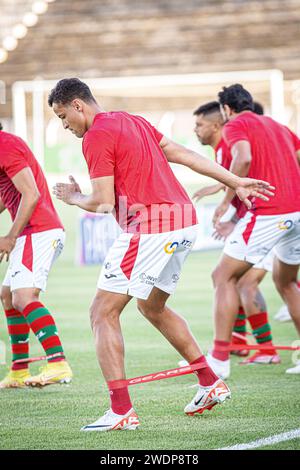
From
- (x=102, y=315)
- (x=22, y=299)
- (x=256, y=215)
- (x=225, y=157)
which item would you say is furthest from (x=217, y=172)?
(x=225, y=157)

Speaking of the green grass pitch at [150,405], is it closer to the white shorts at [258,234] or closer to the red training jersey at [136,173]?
the white shorts at [258,234]

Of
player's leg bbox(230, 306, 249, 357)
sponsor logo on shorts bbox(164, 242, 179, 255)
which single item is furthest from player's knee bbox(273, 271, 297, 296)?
sponsor logo on shorts bbox(164, 242, 179, 255)

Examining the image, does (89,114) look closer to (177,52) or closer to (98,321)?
(98,321)

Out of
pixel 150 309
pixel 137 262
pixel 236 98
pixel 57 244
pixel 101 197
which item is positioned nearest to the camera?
pixel 101 197

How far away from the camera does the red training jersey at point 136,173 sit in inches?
244

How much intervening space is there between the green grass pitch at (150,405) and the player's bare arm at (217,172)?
4.65ft

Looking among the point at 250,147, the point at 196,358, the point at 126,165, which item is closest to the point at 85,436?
Answer: the point at 196,358

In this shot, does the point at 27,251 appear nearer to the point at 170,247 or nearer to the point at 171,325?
the point at 171,325

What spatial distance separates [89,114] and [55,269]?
11.9 meters

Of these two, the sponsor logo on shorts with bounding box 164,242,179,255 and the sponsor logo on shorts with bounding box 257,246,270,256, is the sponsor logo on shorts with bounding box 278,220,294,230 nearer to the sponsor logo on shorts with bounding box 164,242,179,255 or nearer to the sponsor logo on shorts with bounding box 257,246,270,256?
the sponsor logo on shorts with bounding box 257,246,270,256

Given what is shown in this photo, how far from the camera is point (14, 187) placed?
7.93m

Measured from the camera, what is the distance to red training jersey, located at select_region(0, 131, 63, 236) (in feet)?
25.1

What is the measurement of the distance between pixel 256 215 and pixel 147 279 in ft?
7.00

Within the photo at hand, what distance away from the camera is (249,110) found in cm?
876
